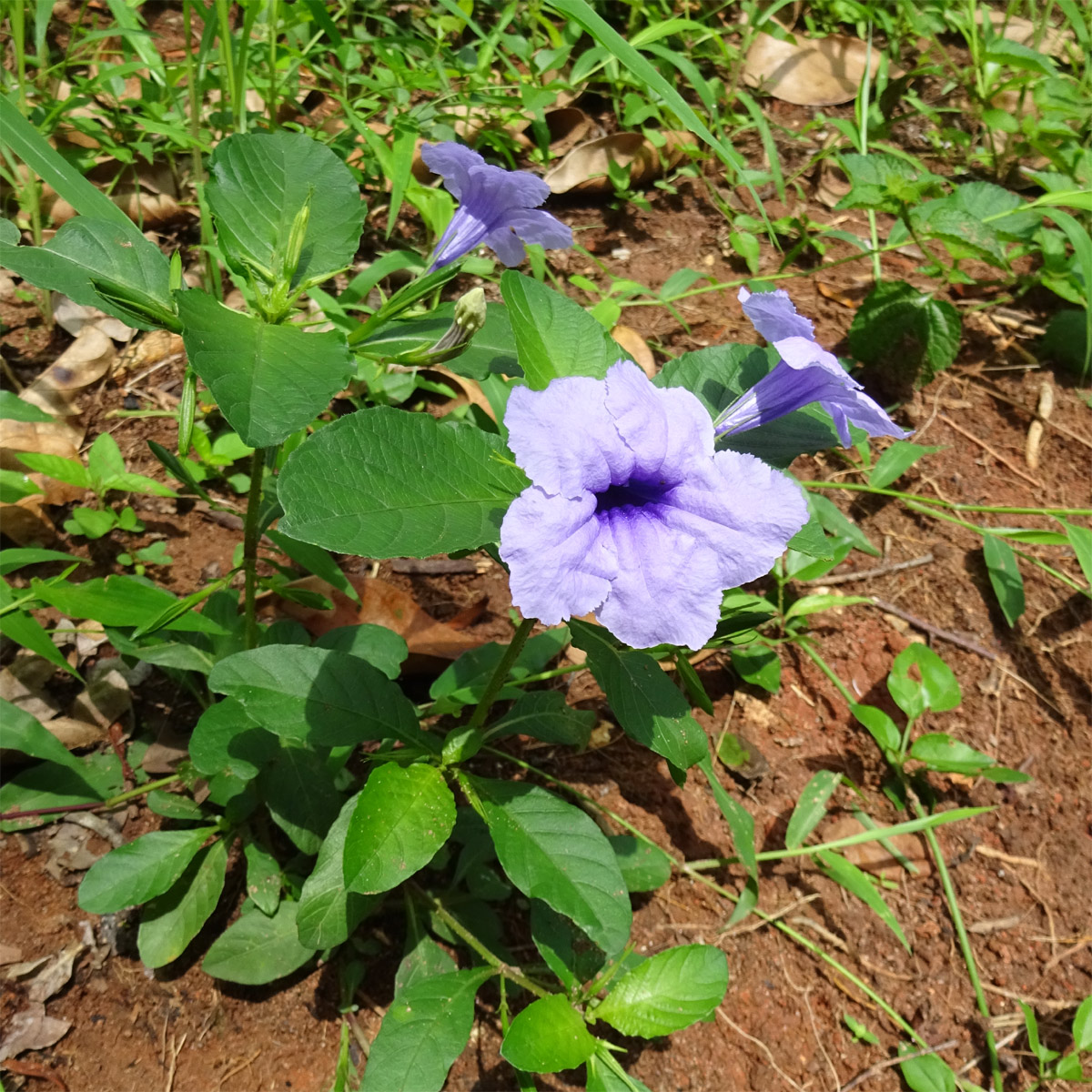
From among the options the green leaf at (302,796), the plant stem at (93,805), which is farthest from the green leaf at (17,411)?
the green leaf at (302,796)

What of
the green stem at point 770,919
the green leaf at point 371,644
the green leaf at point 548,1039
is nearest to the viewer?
the green leaf at point 548,1039

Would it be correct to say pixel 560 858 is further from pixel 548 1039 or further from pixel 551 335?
pixel 551 335

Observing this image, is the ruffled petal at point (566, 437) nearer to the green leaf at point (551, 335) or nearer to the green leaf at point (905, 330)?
the green leaf at point (551, 335)

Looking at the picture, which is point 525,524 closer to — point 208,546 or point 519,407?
point 519,407

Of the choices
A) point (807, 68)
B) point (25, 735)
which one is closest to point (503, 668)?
point (25, 735)

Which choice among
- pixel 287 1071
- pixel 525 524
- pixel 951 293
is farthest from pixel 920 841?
pixel 951 293
